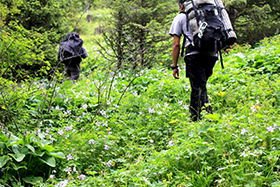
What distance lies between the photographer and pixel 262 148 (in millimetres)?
2002

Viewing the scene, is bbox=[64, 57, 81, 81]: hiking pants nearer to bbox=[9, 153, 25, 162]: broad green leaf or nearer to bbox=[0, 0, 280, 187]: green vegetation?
bbox=[0, 0, 280, 187]: green vegetation

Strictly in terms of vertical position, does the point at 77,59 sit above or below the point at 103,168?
above

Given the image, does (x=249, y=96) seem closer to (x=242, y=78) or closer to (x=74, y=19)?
(x=242, y=78)

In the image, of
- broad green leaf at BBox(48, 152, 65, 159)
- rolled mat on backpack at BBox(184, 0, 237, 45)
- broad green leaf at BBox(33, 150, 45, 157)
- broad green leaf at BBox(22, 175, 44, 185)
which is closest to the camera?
broad green leaf at BBox(22, 175, 44, 185)

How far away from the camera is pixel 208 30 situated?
9.43ft

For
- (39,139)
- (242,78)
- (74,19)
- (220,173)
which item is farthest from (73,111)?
(74,19)

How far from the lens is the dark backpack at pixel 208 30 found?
2.89m

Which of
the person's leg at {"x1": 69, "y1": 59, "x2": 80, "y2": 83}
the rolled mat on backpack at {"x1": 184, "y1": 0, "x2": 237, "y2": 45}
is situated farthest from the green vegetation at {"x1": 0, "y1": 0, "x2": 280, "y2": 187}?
the person's leg at {"x1": 69, "y1": 59, "x2": 80, "y2": 83}

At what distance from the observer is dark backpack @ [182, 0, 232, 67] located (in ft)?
9.48

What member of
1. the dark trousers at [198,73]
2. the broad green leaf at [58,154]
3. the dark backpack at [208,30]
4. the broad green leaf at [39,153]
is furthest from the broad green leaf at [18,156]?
the dark backpack at [208,30]

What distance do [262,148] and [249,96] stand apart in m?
2.46

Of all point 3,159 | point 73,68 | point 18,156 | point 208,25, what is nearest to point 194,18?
point 208,25

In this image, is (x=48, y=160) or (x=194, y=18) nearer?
(x=48, y=160)

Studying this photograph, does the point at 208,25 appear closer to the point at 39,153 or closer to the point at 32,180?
the point at 39,153
